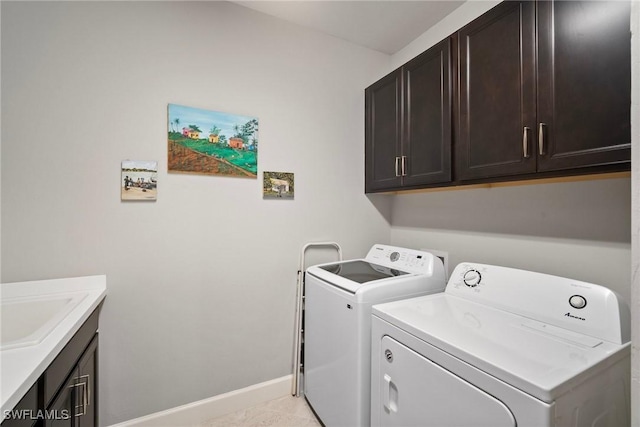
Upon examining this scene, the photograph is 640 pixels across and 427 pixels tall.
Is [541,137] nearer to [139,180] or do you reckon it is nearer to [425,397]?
[425,397]

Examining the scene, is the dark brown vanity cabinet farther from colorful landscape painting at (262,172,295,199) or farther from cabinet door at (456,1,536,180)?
colorful landscape painting at (262,172,295,199)

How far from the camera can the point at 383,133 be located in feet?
6.81

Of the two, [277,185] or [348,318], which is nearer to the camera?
[348,318]

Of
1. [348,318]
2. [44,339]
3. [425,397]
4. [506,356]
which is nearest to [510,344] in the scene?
[506,356]

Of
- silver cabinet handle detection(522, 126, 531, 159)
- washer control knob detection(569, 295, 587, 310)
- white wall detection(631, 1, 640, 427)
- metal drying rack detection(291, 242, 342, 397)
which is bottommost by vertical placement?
metal drying rack detection(291, 242, 342, 397)

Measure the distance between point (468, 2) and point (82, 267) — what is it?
281 cm

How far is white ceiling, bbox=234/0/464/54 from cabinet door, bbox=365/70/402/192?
1.30 feet

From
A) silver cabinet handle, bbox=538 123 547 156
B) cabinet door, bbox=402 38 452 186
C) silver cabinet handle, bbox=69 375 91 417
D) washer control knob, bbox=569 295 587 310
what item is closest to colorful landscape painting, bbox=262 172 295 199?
cabinet door, bbox=402 38 452 186

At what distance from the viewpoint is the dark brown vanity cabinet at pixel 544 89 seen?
97 centimetres

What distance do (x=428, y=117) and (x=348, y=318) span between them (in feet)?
4.16

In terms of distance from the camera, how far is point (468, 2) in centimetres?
179

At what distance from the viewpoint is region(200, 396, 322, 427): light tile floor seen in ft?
5.67

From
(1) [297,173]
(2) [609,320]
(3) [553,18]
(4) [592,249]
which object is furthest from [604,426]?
(1) [297,173]

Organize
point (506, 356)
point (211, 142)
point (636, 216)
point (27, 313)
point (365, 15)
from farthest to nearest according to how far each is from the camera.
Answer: point (365, 15), point (211, 142), point (27, 313), point (506, 356), point (636, 216)
